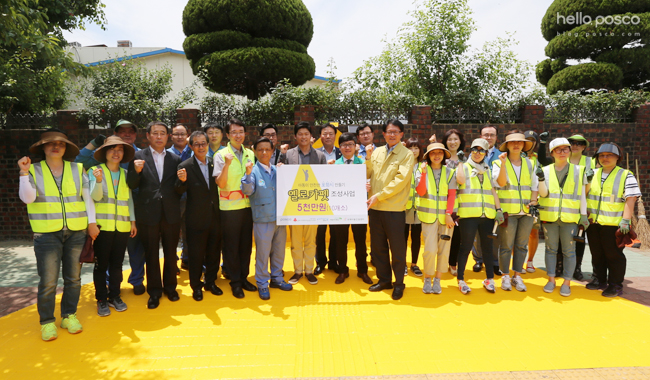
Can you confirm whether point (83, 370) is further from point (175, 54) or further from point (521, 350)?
point (175, 54)

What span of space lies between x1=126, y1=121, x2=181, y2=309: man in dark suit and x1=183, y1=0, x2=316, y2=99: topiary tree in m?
6.91

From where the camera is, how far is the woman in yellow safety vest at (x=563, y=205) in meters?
4.50

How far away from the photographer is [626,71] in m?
12.3

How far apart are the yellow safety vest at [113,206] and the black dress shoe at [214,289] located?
1.20 m

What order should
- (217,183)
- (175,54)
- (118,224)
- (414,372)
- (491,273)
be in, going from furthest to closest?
(175,54), (491,273), (217,183), (118,224), (414,372)

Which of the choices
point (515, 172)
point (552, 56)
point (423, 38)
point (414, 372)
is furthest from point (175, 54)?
point (414, 372)

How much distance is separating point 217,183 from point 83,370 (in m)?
2.11

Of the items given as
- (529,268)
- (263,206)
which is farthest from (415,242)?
(263,206)

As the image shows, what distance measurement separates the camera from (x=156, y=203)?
4.12 metres

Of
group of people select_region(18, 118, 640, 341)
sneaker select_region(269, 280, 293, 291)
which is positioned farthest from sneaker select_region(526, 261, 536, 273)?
sneaker select_region(269, 280, 293, 291)

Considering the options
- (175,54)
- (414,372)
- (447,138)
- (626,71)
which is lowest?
(414,372)

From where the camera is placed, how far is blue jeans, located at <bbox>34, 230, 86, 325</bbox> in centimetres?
341
